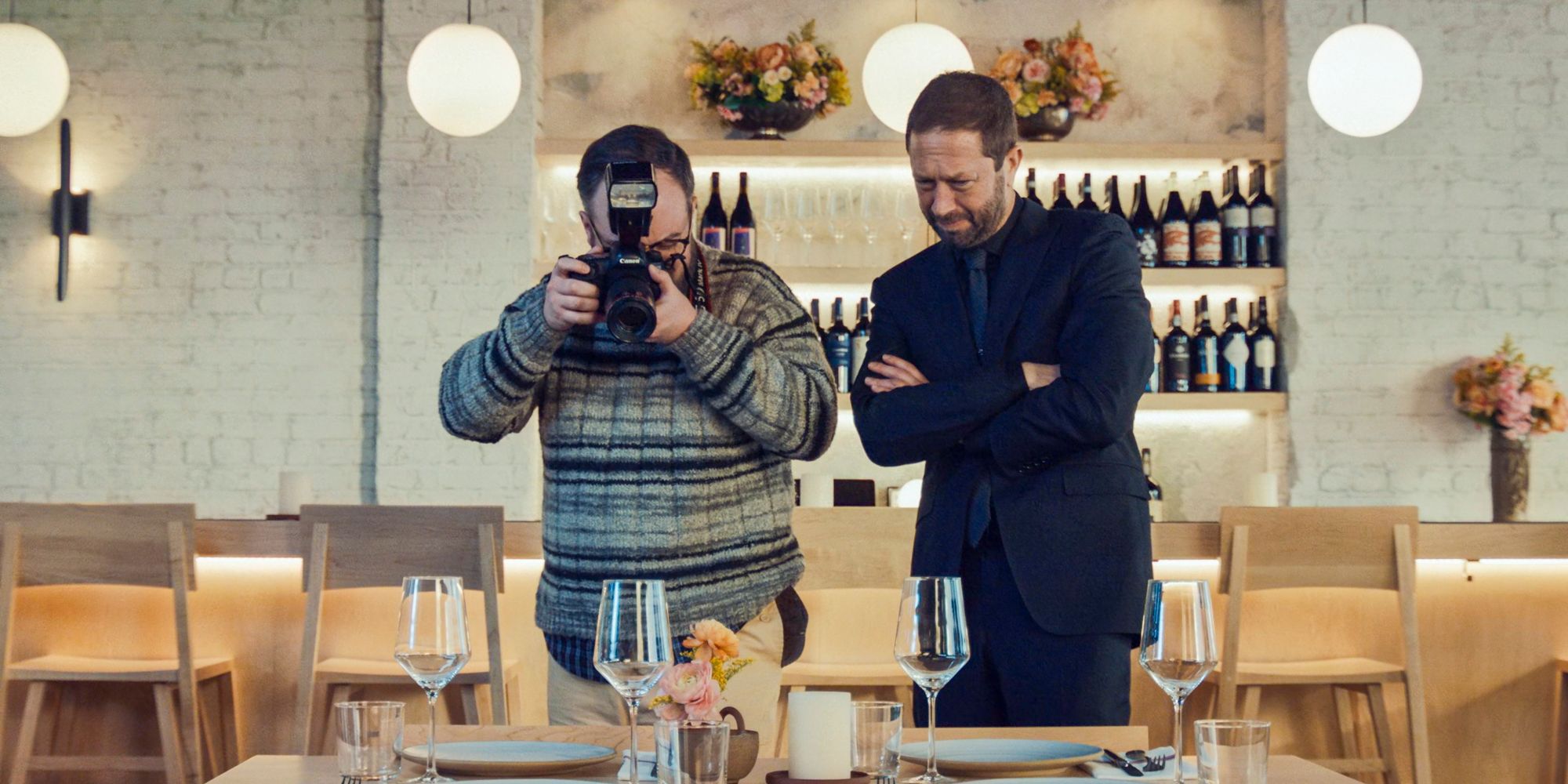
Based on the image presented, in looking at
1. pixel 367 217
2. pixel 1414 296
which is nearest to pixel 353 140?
pixel 367 217

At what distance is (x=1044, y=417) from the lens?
1.84 meters

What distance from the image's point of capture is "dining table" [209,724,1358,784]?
1329 mm

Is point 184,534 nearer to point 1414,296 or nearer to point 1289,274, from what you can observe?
point 1289,274

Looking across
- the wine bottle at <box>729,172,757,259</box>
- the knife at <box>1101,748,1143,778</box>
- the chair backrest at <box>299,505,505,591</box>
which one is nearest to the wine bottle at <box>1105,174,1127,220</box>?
the wine bottle at <box>729,172,757,259</box>

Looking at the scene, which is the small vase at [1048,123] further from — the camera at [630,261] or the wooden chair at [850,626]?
the camera at [630,261]

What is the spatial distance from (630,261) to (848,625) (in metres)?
1.83

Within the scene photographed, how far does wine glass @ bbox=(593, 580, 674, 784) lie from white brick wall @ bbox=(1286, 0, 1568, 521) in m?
3.93

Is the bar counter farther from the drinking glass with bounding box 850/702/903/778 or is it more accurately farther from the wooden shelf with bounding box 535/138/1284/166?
the drinking glass with bounding box 850/702/903/778

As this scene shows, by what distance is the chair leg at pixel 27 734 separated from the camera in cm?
Result: 319

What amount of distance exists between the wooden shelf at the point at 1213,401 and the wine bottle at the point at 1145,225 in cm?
42

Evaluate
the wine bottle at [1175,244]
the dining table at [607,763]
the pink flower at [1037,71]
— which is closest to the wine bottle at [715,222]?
the pink flower at [1037,71]

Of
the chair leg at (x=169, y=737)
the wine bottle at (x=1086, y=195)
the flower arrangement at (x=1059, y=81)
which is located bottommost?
the chair leg at (x=169, y=737)

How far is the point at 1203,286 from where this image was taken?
15.8 feet

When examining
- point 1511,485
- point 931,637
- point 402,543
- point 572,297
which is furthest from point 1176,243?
point 931,637
